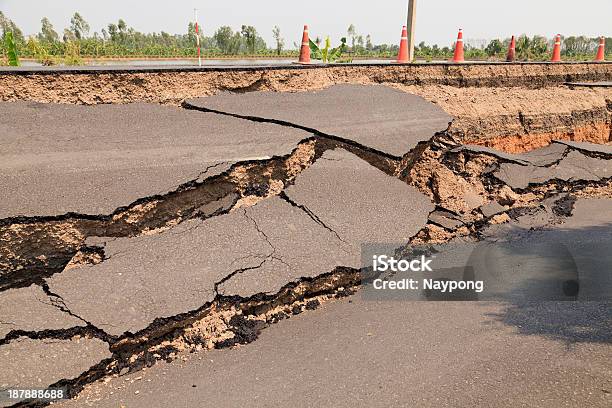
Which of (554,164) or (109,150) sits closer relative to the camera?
(109,150)

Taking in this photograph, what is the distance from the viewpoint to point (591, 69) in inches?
371

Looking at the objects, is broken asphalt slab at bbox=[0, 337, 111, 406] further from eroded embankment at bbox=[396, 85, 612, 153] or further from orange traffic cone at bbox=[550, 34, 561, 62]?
orange traffic cone at bbox=[550, 34, 561, 62]

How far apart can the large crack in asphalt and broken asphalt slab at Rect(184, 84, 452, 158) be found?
0.54 feet

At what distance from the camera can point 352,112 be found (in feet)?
18.2

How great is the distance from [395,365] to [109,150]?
9.68 feet

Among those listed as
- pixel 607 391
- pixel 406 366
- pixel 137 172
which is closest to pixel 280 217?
pixel 137 172

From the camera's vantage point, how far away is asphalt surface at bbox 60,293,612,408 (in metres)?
2.84

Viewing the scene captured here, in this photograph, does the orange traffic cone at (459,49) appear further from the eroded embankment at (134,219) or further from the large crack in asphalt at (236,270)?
the eroded embankment at (134,219)

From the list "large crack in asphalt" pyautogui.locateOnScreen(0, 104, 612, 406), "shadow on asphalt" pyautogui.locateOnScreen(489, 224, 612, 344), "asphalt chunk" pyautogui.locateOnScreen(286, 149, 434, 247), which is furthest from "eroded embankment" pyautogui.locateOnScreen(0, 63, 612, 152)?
"shadow on asphalt" pyautogui.locateOnScreen(489, 224, 612, 344)

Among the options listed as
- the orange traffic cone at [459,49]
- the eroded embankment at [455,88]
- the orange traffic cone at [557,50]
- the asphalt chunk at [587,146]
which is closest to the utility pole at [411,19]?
the orange traffic cone at [459,49]

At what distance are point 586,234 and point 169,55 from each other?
96.4 ft

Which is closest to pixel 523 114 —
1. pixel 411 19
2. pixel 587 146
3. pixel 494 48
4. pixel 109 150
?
pixel 587 146

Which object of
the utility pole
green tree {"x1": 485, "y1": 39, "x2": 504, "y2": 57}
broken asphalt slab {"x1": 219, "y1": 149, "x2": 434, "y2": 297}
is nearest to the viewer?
broken asphalt slab {"x1": 219, "y1": 149, "x2": 434, "y2": 297}

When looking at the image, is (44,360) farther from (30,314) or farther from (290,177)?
(290,177)
